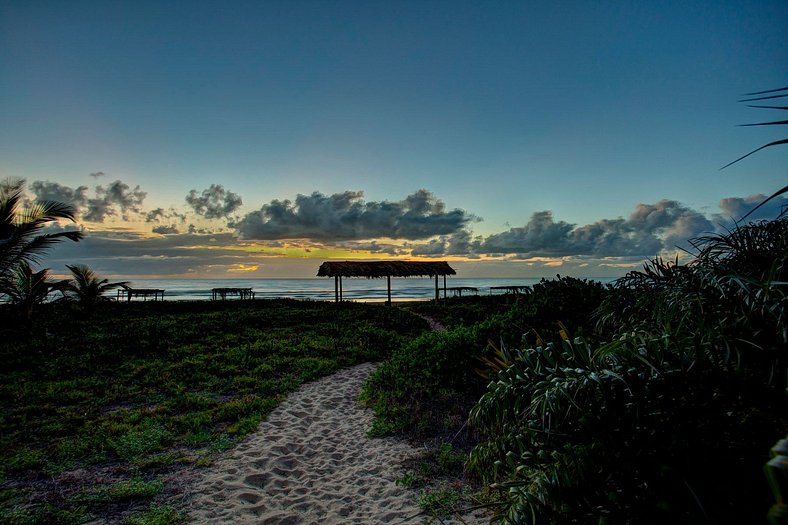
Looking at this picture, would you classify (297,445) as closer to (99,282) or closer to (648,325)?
(648,325)

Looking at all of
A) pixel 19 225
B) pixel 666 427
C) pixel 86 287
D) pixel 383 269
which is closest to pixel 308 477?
pixel 666 427

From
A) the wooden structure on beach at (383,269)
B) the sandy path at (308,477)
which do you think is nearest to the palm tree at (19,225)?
the sandy path at (308,477)

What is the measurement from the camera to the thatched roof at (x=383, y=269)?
3039 centimetres

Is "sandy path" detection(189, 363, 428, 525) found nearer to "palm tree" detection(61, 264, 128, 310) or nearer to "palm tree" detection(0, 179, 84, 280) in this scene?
"palm tree" detection(0, 179, 84, 280)

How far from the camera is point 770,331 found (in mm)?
2463

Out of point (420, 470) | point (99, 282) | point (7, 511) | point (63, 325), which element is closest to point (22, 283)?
point (63, 325)

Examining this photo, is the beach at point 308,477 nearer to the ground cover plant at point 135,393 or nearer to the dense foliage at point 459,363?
the ground cover plant at point 135,393

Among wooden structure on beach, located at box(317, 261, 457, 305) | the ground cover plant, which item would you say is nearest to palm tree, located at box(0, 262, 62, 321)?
the ground cover plant

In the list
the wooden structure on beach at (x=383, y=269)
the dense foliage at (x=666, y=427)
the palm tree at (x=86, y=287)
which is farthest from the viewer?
the wooden structure on beach at (x=383, y=269)

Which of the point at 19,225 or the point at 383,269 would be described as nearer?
the point at 19,225

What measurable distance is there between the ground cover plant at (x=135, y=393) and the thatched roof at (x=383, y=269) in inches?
434

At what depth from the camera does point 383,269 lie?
3119 centimetres

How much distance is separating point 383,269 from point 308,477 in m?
25.9

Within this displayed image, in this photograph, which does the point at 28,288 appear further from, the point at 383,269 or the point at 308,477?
the point at 383,269
